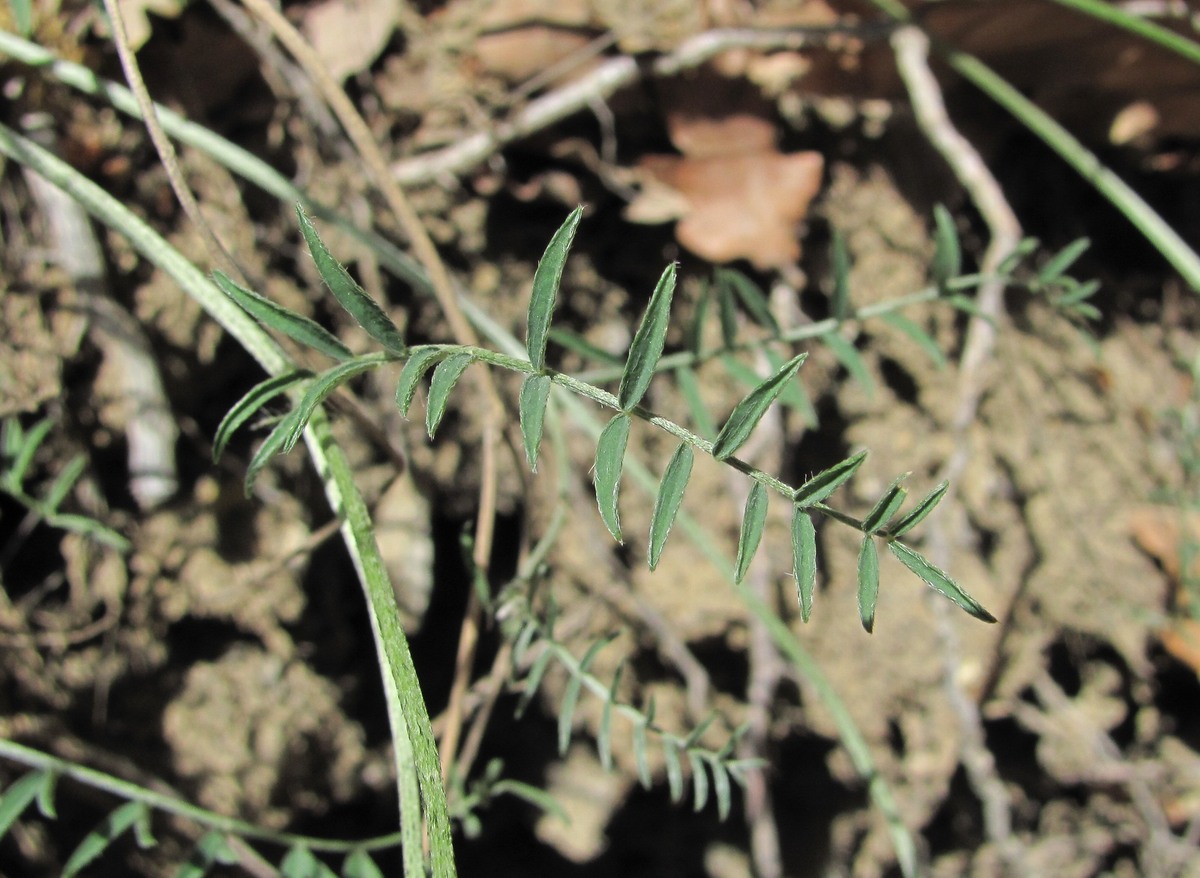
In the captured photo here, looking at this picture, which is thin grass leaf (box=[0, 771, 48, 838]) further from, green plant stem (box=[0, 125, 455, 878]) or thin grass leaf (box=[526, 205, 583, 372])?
thin grass leaf (box=[526, 205, 583, 372])

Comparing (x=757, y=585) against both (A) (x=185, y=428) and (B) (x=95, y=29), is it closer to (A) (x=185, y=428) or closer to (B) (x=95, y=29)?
(A) (x=185, y=428)

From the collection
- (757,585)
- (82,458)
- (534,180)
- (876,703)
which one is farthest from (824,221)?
(82,458)

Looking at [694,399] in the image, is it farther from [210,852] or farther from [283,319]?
[210,852]

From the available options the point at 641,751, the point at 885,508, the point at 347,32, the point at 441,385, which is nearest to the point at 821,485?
the point at 885,508

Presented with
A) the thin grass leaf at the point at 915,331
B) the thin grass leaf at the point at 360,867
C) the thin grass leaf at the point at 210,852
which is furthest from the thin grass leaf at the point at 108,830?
the thin grass leaf at the point at 915,331

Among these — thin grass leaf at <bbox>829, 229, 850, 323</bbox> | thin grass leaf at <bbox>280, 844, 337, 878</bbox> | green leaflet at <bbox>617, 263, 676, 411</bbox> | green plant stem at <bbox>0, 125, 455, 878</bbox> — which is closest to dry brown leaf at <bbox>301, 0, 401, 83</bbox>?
green plant stem at <bbox>0, 125, 455, 878</bbox>

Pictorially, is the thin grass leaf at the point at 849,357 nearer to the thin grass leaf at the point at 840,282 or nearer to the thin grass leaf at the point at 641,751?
the thin grass leaf at the point at 840,282
